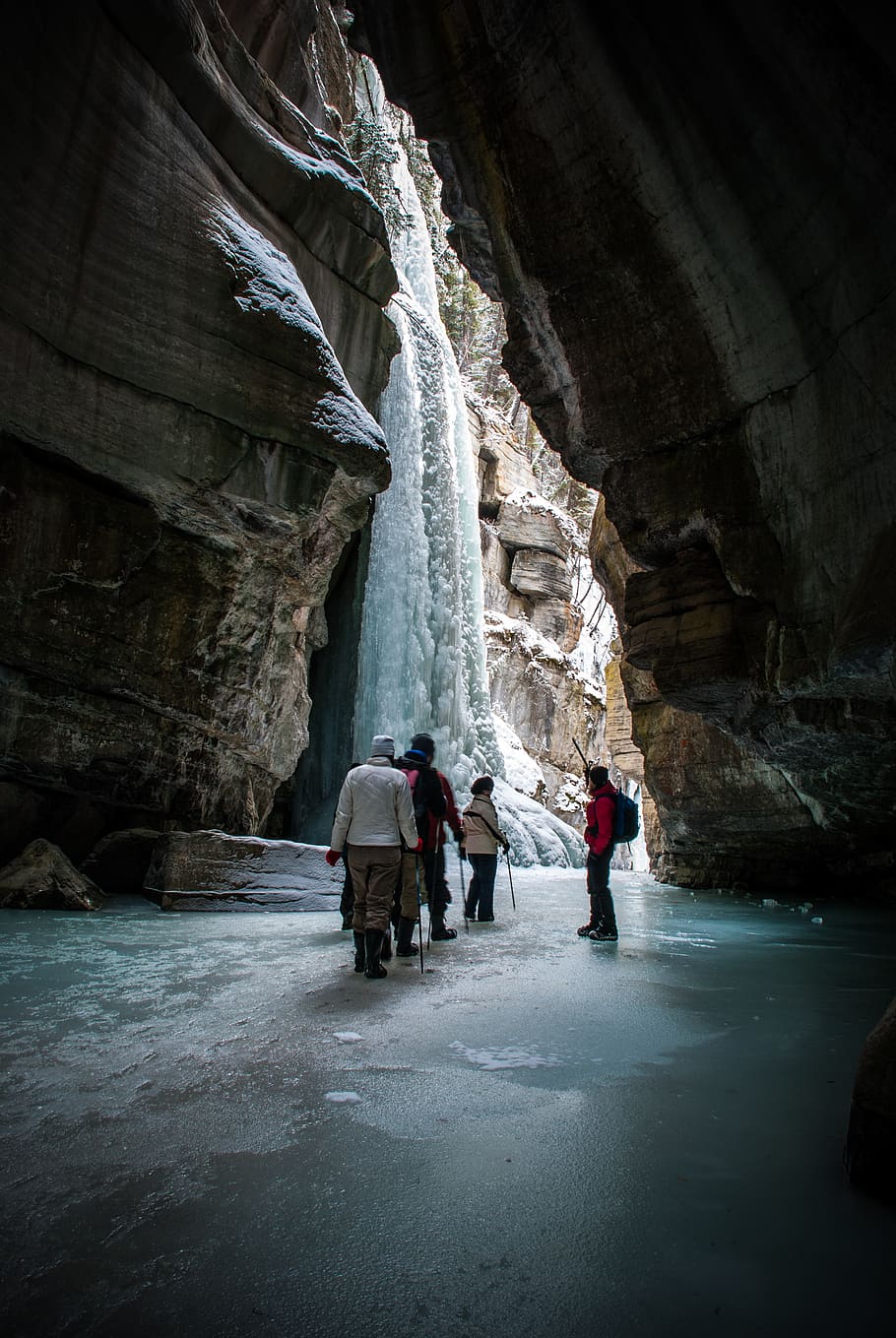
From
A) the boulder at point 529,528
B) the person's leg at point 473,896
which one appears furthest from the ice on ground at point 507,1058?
the boulder at point 529,528

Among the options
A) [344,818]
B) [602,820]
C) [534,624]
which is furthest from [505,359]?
[534,624]

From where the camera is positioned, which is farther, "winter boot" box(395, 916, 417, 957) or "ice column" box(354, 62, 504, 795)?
"ice column" box(354, 62, 504, 795)

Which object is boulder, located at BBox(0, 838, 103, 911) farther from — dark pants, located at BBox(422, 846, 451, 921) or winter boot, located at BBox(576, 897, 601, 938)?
winter boot, located at BBox(576, 897, 601, 938)

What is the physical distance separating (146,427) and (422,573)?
10.1 meters

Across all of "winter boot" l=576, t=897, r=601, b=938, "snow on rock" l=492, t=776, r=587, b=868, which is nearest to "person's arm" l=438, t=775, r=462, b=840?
"winter boot" l=576, t=897, r=601, b=938

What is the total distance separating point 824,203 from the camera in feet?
13.2

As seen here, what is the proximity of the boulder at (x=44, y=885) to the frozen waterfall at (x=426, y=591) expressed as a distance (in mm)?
7547

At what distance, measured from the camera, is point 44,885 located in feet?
20.9

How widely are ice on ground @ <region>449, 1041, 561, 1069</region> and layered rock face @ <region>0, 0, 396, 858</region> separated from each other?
6.28 metres

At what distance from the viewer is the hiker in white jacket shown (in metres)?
4.10

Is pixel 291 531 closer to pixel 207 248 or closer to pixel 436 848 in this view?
pixel 207 248

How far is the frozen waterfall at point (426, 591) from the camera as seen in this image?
15578 millimetres

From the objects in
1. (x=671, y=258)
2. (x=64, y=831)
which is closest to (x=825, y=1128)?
(x=671, y=258)

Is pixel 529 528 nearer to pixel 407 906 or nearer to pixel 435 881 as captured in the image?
pixel 435 881
